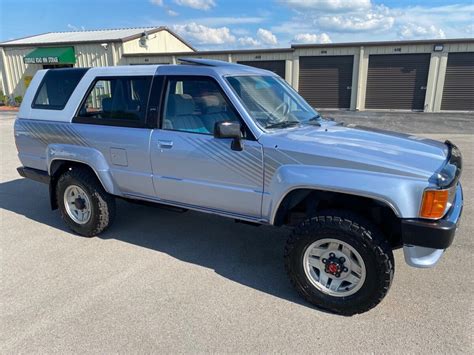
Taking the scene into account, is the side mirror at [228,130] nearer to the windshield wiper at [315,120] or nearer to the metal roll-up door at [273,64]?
the windshield wiper at [315,120]

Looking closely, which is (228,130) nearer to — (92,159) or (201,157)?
(201,157)

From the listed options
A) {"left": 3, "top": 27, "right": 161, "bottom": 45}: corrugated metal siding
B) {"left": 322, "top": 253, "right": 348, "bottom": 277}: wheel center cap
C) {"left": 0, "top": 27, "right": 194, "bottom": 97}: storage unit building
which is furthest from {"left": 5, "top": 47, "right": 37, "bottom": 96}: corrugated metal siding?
{"left": 322, "top": 253, "right": 348, "bottom": 277}: wheel center cap

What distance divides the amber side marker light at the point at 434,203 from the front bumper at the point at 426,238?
0.17ft

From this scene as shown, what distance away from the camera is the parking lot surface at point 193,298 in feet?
8.70

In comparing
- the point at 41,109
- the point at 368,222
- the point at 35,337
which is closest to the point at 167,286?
the point at 35,337

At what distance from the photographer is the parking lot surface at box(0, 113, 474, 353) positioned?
2652 millimetres

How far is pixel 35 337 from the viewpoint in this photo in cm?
271

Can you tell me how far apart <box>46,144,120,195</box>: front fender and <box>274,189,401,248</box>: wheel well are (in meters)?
2.03


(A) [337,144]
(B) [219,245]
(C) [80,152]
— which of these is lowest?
(B) [219,245]

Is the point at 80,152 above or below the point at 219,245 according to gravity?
above

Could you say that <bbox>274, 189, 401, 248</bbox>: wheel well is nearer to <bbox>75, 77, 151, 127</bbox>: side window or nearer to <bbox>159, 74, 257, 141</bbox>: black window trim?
<bbox>159, 74, 257, 141</bbox>: black window trim

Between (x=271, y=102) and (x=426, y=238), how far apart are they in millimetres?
1896

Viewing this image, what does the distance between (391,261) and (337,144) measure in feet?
3.30

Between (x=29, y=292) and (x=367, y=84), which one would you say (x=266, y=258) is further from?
(x=367, y=84)
